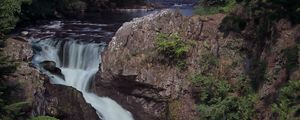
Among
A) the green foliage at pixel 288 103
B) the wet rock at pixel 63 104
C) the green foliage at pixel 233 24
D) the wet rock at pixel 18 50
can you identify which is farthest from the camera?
the green foliage at pixel 233 24

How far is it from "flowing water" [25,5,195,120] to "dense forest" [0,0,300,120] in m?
2.60

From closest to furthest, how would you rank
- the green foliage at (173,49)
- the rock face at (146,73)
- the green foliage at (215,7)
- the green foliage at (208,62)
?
the rock face at (146,73) → the green foliage at (208,62) → the green foliage at (173,49) → the green foliage at (215,7)

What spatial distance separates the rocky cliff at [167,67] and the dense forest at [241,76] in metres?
0.14

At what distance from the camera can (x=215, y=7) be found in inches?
919

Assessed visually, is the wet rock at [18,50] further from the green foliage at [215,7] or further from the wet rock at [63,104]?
the green foliage at [215,7]

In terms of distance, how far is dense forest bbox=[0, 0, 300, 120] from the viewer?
16.5 metres

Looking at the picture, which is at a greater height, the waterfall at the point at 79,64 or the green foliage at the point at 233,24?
the green foliage at the point at 233,24

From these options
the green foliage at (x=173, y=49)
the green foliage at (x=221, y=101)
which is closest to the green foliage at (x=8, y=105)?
the green foliage at (x=173, y=49)

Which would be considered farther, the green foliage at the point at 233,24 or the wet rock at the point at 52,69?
the wet rock at the point at 52,69

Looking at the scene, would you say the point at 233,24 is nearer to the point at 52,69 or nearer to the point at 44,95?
the point at 52,69

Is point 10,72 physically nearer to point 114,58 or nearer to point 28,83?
point 28,83

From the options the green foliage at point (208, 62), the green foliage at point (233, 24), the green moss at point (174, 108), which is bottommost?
the green moss at point (174, 108)

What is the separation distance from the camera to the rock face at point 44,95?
722 inches

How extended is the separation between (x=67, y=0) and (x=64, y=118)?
1890 cm
